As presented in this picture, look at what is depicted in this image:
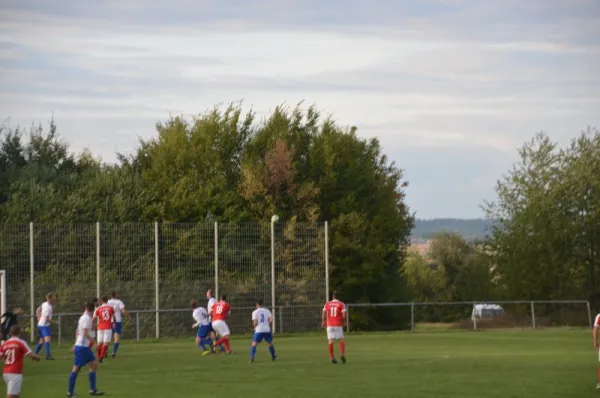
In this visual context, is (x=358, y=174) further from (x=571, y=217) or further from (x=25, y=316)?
(x=25, y=316)

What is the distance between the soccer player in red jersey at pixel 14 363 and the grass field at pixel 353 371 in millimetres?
4397

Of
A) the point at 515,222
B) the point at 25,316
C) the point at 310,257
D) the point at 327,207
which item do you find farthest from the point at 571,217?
the point at 25,316

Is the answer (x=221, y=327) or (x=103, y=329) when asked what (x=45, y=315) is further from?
(x=221, y=327)

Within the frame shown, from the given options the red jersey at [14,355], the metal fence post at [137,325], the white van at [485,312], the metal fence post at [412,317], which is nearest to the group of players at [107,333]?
the red jersey at [14,355]

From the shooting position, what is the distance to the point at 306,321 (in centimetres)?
4812

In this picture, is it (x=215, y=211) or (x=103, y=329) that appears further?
(x=215, y=211)

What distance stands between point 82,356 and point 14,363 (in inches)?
164

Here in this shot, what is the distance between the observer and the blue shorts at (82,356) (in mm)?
22422

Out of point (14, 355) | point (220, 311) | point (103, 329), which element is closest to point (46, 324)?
point (103, 329)

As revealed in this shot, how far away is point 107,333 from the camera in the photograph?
32.1m

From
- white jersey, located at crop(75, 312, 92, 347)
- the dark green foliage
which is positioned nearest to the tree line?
the dark green foliage

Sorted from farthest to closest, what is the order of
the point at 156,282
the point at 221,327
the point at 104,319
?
the point at 156,282, the point at 221,327, the point at 104,319

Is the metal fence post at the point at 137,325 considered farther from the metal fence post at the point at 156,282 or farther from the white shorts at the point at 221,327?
the white shorts at the point at 221,327

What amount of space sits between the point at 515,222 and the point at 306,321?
17.7m
